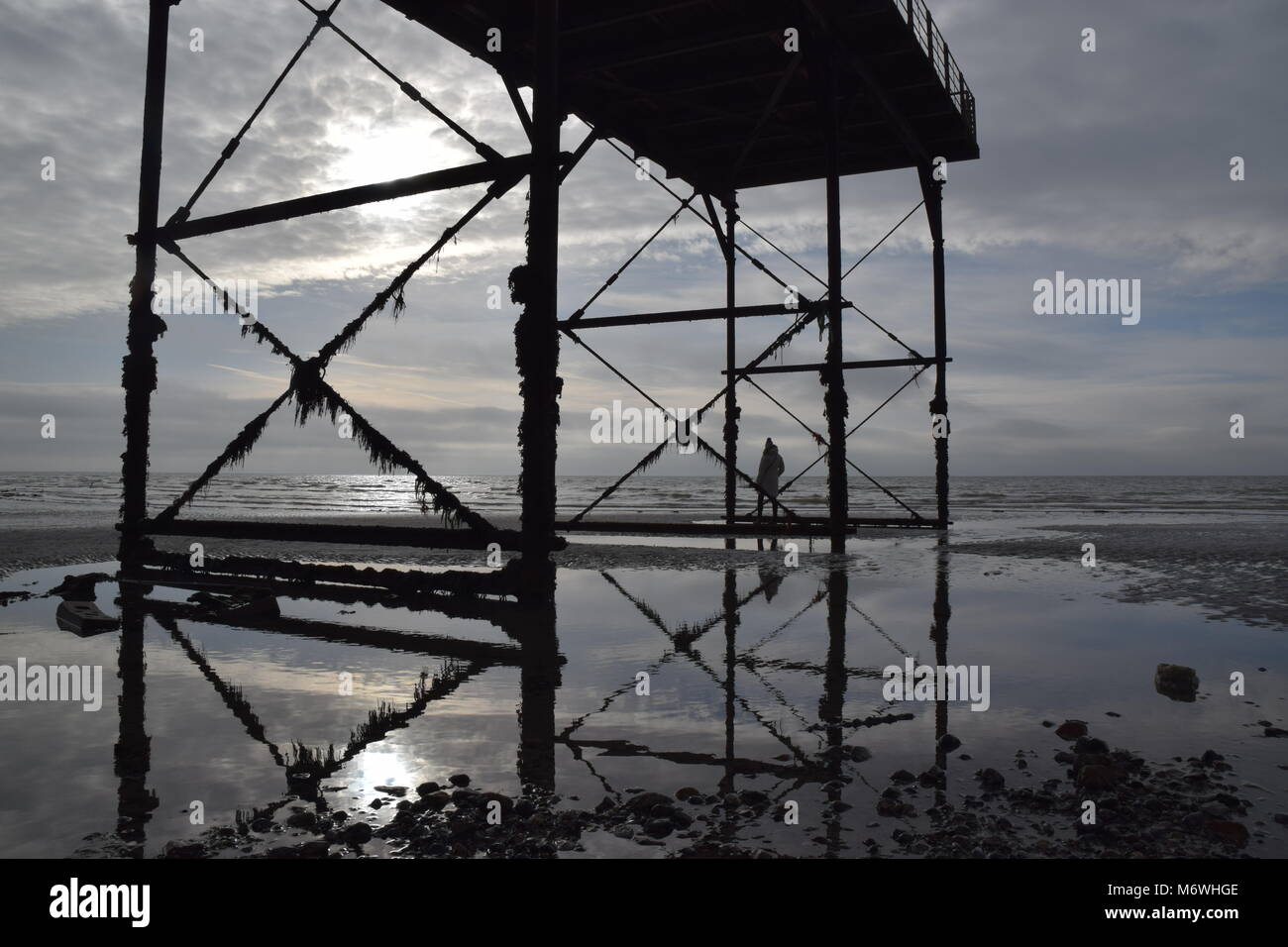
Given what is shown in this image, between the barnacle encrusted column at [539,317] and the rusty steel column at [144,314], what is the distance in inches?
210

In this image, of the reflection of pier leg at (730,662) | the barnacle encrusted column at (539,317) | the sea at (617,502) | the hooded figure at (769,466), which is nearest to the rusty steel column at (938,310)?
the hooded figure at (769,466)

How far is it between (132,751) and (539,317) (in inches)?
171

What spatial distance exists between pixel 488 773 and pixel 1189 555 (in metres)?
13.3

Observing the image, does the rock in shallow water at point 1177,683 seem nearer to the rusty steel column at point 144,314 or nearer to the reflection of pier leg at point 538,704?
the reflection of pier leg at point 538,704

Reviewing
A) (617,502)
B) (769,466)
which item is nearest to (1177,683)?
(769,466)

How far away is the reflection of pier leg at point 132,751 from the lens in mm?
2846

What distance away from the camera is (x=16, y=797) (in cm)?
303

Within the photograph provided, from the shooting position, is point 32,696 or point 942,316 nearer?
point 32,696

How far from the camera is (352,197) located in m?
7.83

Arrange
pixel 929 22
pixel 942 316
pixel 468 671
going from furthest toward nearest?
pixel 942 316 → pixel 929 22 → pixel 468 671

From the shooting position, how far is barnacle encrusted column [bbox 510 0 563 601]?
22.4 ft

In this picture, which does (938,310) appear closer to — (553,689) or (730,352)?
(730,352)
